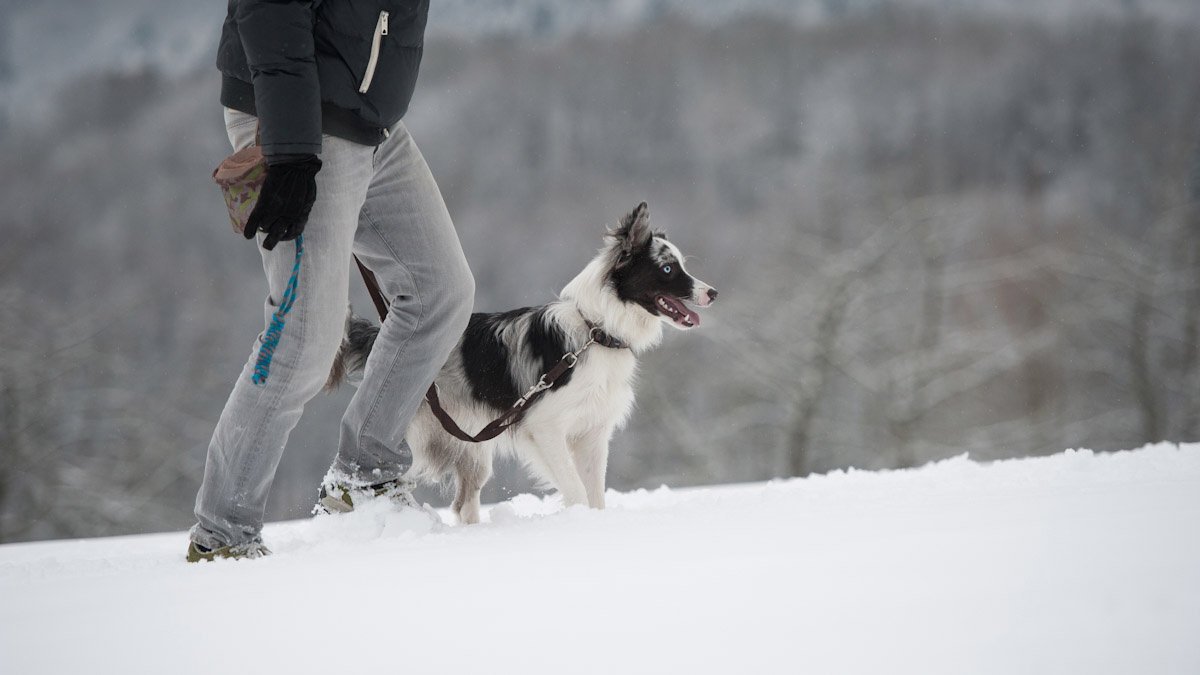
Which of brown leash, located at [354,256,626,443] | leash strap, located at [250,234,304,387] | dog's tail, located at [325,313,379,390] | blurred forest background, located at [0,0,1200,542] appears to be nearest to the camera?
leash strap, located at [250,234,304,387]

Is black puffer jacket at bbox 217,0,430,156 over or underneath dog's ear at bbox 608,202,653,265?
over

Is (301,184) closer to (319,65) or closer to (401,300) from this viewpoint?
(319,65)

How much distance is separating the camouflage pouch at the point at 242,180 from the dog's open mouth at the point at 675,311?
71.9 inches

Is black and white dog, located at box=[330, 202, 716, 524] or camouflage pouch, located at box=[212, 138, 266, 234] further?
black and white dog, located at box=[330, 202, 716, 524]

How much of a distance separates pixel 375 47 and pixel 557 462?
1.69 m

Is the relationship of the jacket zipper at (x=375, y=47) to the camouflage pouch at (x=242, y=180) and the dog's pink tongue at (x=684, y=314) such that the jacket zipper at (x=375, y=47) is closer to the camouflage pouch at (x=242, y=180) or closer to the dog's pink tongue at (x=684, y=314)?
the camouflage pouch at (x=242, y=180)

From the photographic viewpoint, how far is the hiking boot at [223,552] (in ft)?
7.55

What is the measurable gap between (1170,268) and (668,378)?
398 inches

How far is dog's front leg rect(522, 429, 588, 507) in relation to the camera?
136 inches

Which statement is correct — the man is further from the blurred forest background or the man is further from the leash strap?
the blurred forest background

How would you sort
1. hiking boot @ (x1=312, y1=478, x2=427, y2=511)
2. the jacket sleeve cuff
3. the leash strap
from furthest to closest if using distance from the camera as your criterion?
hiking boot @ (x1=312, y1=478, x2=427, y2=511)
the leash strap
the jacket sleeve cuff

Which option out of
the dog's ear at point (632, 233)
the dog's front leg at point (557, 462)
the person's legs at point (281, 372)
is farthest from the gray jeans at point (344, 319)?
the dog's ear at point (632, 233)

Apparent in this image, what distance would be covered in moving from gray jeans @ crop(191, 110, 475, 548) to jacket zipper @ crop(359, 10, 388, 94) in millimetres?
155

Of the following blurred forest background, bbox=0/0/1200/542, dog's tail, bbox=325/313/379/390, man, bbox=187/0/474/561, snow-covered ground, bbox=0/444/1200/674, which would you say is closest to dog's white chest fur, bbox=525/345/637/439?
dog's tail, bbox=325/313/379/390
